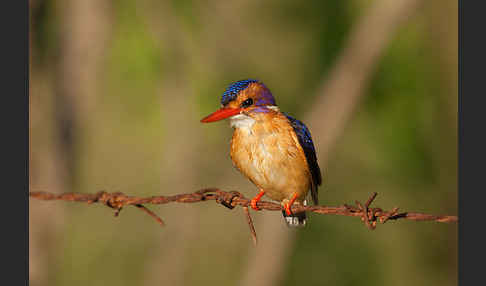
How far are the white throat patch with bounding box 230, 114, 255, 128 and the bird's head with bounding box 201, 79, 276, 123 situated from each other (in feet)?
0.11

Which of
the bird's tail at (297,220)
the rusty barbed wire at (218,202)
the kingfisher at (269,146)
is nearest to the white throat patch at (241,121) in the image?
the kingfisher at (269,146)

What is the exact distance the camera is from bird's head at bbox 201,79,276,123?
8.32 feet

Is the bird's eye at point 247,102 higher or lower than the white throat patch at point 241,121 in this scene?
higher

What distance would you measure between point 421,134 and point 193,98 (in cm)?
310

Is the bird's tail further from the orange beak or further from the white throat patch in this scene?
the orange beak

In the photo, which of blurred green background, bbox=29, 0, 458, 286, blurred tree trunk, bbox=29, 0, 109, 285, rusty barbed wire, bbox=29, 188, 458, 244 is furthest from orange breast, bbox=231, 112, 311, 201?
blurred tree trunk, bbox=29, 0, 109, 285

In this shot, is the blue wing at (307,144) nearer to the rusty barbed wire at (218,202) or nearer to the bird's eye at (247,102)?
the bird's eye at (247,102)

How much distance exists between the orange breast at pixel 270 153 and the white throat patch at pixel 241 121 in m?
0.02

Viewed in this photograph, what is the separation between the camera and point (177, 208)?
645 cm

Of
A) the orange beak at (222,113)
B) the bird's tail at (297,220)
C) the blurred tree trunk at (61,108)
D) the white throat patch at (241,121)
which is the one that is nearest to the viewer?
the orange beak at (222,113)

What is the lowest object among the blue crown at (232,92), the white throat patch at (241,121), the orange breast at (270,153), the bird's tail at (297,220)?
the bird's tail at (297,220)

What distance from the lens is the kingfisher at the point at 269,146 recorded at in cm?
267

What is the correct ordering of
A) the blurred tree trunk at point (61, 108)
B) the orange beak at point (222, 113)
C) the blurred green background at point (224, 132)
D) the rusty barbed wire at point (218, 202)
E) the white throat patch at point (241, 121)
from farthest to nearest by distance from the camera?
1. the blurred green background at point (224, 132)
2. the blurred tree trunk at point (61, 108)
3. the white throat patch at point (241, 121)
4. the orange beak at point (222, 113)
5. the rusty barbed wire at point (218, 202)

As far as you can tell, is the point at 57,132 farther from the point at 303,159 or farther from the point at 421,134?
the point at 421,134
